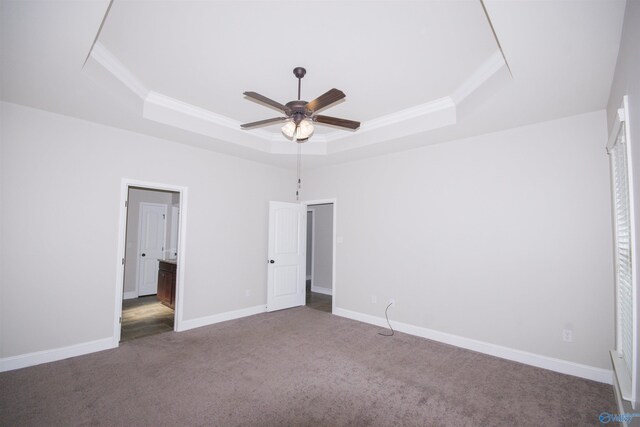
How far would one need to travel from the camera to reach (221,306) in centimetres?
482

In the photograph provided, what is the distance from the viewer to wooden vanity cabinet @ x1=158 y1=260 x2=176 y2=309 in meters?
5.33

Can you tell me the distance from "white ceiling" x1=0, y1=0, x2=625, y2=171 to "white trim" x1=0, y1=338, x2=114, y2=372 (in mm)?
2642

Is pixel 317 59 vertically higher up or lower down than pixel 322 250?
higher up

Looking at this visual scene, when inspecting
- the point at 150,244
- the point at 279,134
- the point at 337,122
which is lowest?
the point at 150,244

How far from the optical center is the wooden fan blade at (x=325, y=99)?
2.35 metres

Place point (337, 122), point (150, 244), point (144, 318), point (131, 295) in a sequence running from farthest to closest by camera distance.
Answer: point (150, 244)
point (131, 295)
point (144, 318)
point (337, 122)

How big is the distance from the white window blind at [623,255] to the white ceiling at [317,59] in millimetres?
600

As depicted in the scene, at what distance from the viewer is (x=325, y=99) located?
245 cm

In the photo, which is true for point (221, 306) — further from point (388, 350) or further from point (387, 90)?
point (387, 90)

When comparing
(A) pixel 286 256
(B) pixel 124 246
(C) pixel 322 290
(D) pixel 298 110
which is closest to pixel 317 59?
(D) pixel 298 110

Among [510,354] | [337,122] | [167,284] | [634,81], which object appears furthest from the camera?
[167,284]

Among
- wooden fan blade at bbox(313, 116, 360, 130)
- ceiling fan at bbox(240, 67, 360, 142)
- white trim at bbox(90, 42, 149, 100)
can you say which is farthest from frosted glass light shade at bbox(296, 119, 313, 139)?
white trim at bbox(90, 42, 149, 100)

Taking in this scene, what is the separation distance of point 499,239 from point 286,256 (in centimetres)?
350

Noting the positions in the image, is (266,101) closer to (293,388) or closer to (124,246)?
(293,388)
